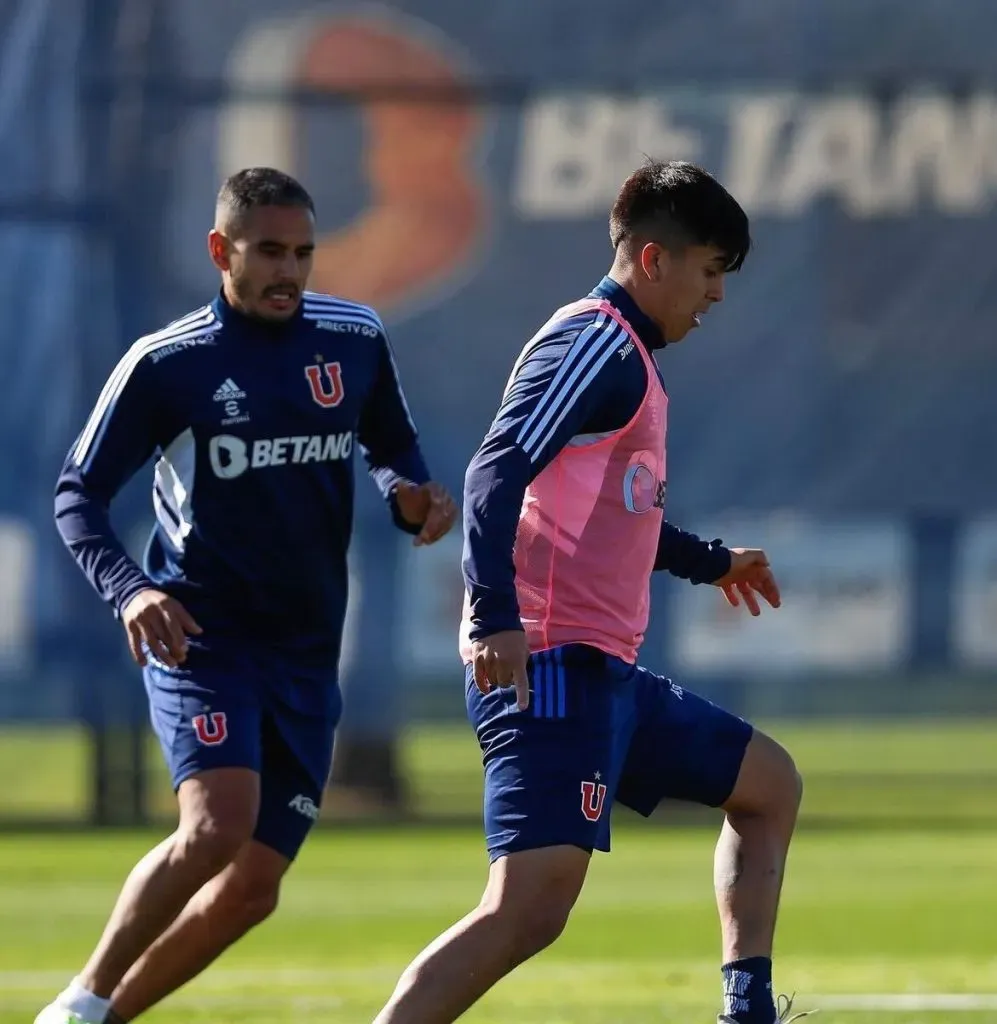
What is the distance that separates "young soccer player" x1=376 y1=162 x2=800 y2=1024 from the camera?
15.6ft

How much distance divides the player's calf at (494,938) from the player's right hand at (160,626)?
109cm

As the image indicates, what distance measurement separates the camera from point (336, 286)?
44.7ft

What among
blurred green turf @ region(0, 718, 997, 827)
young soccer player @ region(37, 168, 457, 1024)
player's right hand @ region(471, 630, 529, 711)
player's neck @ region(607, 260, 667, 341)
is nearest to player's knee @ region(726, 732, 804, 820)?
player's right hand @ region(471, 630, 529, 711)

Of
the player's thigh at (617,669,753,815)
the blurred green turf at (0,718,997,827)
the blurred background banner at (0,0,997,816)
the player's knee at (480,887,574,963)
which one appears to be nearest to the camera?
the player's knee at (480,887,574,963)

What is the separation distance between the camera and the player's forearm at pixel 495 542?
186 inches

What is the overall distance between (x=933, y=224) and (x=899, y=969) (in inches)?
261

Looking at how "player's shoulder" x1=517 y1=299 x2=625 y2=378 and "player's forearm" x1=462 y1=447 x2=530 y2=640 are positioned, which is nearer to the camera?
"player's forearm" x1=462 y1=447 x2=530 y2=640

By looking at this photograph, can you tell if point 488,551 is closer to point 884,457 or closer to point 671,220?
point 671,220

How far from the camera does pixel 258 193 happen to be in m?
6.09

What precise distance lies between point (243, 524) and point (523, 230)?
794 cm

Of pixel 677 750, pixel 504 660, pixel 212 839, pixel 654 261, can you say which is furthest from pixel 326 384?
pixel 504 660

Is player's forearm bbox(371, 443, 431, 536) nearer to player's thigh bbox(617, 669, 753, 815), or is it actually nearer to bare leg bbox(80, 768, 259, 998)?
bare leg bbox(80, 768, 259, 998)

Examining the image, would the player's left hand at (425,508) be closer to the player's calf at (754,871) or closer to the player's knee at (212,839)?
the player's knee at (212,839)

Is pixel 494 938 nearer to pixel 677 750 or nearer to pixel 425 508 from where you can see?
pixel 677 750
